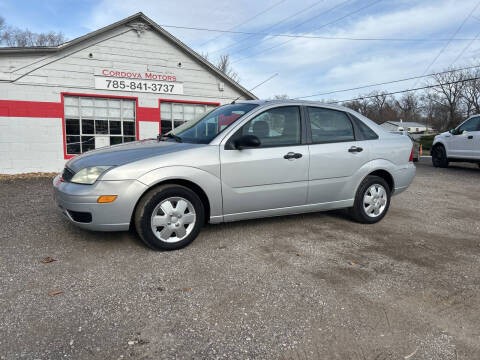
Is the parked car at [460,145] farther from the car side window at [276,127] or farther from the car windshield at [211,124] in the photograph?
the car windshield at [211,124]

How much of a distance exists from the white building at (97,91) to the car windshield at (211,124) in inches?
354

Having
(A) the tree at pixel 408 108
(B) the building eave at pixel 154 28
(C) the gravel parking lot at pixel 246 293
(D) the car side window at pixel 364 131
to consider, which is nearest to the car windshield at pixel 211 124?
(C) the gravel parking lot at pixel 246 293

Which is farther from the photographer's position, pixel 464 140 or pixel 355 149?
pixel 464 140

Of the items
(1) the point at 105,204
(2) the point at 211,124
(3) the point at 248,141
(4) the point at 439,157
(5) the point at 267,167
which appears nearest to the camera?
(1) the point at 105,204

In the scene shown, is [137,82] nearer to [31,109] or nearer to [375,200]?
[31,109]

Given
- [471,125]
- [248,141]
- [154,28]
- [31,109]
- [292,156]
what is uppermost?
[154,28]

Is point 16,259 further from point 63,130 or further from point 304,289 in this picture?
point 63,130

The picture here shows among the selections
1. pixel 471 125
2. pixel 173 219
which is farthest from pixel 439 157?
pixel 173 219

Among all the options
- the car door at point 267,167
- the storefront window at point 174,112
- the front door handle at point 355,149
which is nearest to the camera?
the car door at point 267,167

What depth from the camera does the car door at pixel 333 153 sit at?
4.52 m

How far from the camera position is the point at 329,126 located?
4723mm

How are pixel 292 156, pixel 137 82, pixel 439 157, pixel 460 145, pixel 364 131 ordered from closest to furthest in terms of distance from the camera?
pixel 292 156
pixel 364 131
pixel 460 145
pixel 439 157
pixel 137 82

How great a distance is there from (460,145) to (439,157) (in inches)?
51.9

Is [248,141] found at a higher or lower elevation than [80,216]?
higher
